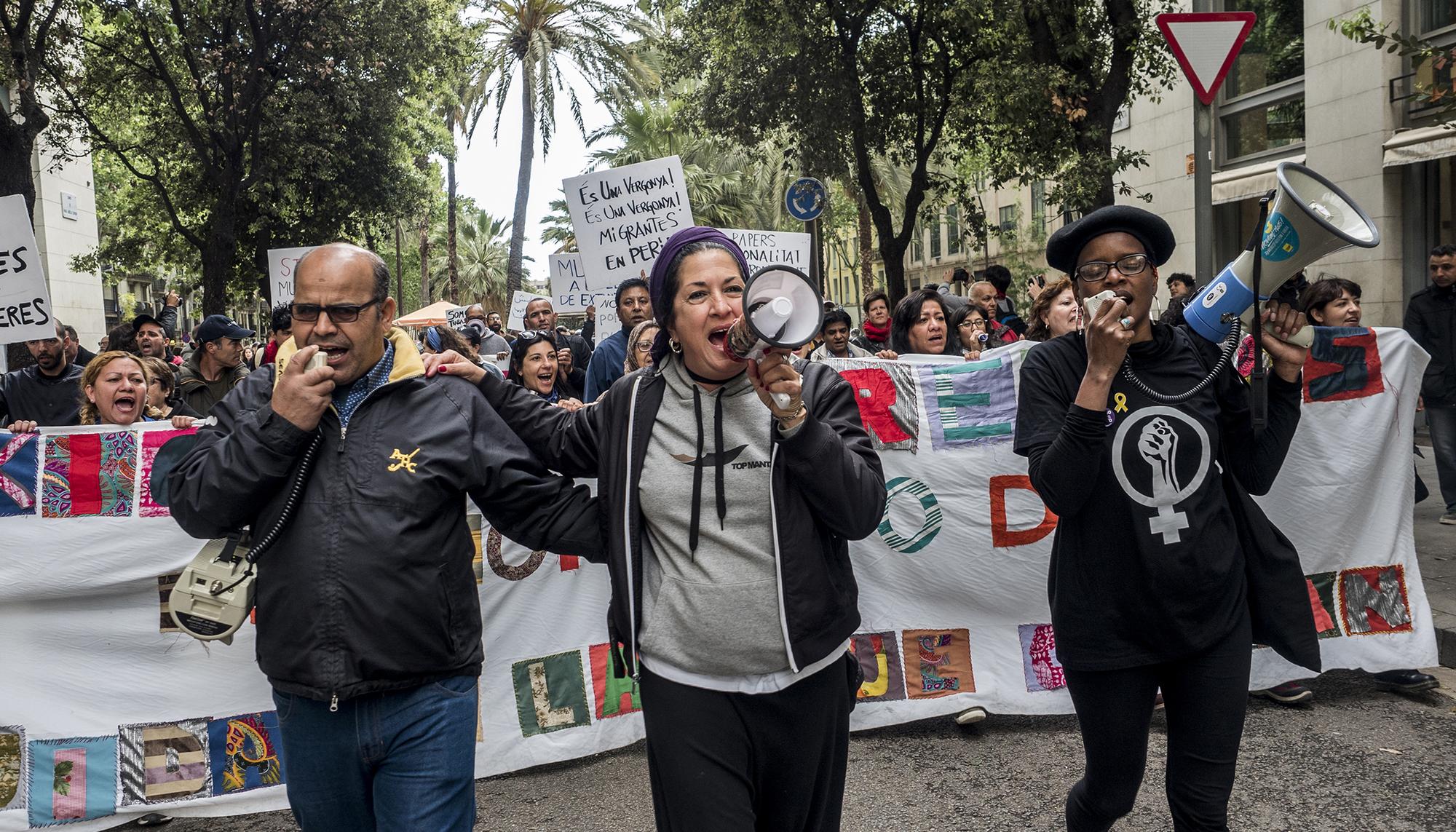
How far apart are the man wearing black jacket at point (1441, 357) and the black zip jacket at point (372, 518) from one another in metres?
7.60

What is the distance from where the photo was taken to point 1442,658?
17.8ft

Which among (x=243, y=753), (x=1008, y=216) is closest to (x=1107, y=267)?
(x=243, y=753)

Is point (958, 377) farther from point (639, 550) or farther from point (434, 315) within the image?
point (434, 315)

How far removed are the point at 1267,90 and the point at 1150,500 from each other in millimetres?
16017

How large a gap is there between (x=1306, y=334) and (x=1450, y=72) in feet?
35.7

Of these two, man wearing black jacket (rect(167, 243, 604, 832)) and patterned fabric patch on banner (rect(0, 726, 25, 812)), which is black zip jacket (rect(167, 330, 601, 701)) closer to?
man wearing black jacket (rect(167, 243, 604, 832))

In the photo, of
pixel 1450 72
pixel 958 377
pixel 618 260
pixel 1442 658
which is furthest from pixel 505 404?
pixel 1450 72

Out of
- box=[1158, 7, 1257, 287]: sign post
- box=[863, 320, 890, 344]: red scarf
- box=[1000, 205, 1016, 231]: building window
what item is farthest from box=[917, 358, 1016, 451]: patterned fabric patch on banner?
box=[1000, 205, 1016, 231]: building window

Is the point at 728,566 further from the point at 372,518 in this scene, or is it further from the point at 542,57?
the point at 542,57

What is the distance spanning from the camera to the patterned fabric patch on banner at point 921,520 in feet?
16.2

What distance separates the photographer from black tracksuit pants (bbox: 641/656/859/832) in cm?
221

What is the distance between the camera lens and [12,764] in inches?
165

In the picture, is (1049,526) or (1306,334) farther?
(1049,526)

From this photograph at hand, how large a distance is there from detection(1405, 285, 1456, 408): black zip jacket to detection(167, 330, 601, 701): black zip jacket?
752 centimetres
